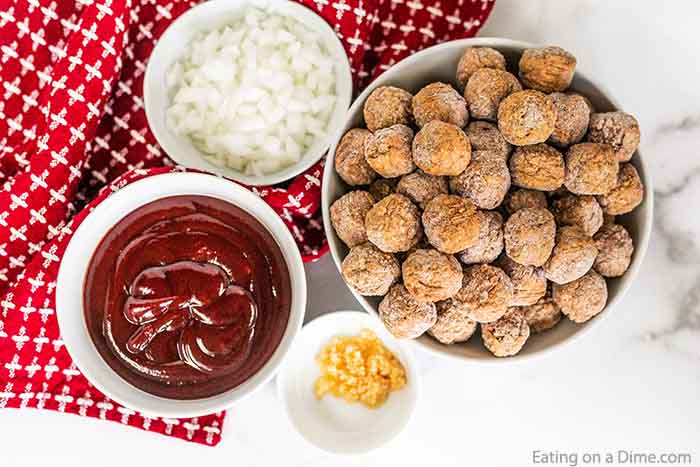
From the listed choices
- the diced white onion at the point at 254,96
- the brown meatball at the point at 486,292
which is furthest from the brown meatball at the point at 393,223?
the diced white onion at the point at 254,96

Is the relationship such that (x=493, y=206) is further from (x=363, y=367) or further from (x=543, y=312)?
(x=363, y=367)

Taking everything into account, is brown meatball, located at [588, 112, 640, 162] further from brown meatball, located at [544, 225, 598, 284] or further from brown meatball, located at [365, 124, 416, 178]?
brown meatball, located at [365, 124, 416, 178]

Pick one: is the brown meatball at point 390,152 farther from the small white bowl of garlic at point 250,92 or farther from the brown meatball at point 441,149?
the small white bowl of garlic at point 250,92

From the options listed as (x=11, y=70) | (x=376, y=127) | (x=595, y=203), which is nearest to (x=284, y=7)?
(x=376, y=127)

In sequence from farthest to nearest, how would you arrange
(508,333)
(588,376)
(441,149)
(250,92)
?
(588,376) → (250,92) → (508,333) → (441,149)

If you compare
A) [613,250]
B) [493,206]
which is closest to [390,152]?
[493,206]

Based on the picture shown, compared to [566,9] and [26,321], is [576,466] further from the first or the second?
[26,321]
